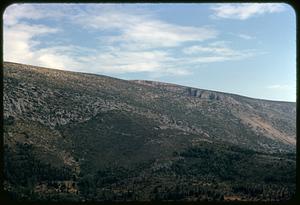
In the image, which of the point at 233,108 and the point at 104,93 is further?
the point at 233,108

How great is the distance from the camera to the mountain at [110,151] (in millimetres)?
64125

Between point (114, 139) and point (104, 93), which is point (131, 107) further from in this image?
point (114, 139)

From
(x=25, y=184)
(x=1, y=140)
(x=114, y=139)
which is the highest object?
(x=1, y=140)

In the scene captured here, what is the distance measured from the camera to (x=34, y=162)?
230ft

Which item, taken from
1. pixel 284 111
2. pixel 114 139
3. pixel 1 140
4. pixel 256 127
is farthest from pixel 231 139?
pixel 1 140

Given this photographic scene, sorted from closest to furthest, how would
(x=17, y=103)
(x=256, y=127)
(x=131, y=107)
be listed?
(x=17, y=103), (x=131, y=107), (x=256, y=127)

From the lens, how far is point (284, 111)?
17962 centimetres

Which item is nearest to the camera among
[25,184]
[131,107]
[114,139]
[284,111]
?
[25,184]

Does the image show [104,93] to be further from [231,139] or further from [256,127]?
[256,127]

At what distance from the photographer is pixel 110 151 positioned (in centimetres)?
8062

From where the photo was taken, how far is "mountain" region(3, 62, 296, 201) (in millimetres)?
64125

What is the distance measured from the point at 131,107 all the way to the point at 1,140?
9553cm

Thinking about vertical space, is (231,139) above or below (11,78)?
below

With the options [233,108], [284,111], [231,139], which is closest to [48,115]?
[231,139]
